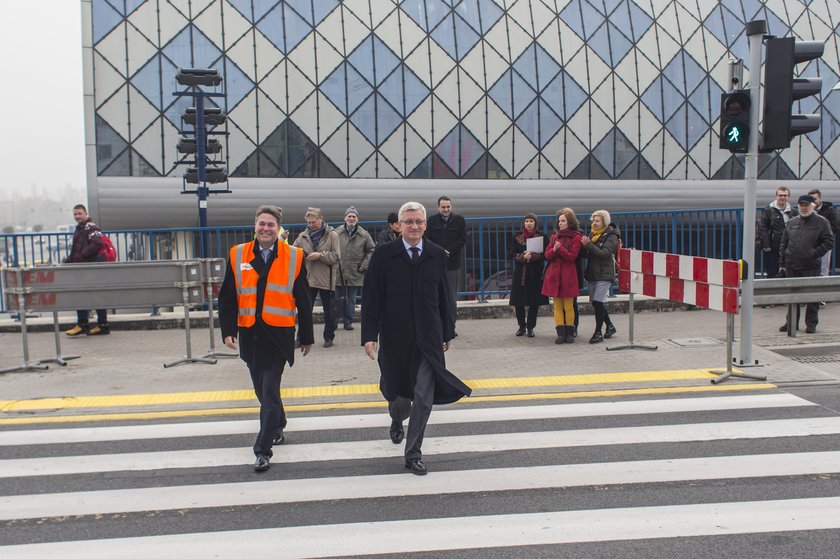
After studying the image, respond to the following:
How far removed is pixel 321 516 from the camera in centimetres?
461

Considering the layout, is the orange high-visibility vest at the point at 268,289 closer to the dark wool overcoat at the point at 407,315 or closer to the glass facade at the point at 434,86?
the dark wool overcoat at the point at 407,315

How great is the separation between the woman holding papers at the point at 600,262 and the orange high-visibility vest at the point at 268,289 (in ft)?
17.8

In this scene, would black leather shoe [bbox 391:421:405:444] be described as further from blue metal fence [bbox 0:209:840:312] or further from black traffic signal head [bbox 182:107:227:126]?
black traffic signal head [bbox 182:107:227:126]

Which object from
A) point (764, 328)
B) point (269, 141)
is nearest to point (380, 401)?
point (764, 328)

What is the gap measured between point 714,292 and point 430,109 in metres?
19.2

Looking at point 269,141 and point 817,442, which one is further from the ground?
point 269,141

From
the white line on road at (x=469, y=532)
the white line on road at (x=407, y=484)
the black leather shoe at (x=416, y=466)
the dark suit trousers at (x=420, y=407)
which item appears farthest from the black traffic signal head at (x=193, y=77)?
the white line on road at (x=469, y=532)

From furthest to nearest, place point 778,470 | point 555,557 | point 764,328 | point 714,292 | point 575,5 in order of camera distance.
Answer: point 575,5
point 764,328
point 714,292
point 778,470
point 555,557

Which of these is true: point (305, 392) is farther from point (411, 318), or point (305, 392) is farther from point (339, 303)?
point (339, 303)

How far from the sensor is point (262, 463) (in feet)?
17.8

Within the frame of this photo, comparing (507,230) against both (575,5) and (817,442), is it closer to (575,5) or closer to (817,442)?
(817,442)

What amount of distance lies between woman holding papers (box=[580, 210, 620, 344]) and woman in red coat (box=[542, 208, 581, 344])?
22 centimetres

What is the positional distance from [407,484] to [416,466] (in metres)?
0.22

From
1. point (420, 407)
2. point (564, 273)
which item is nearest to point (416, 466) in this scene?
point (420, 407)
